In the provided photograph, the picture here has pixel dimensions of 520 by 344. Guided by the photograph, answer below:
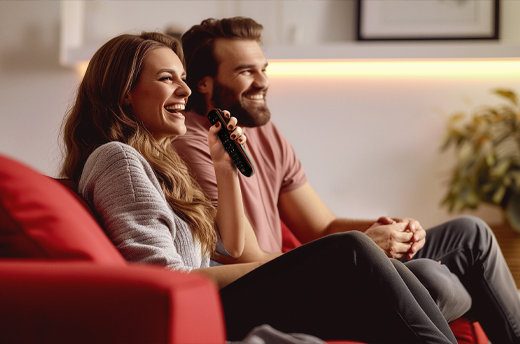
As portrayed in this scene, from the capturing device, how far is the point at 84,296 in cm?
51

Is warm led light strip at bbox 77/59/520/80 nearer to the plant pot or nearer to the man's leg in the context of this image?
the plant pot

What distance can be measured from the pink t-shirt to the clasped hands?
33 centimetres

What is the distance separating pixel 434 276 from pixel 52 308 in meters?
0.89

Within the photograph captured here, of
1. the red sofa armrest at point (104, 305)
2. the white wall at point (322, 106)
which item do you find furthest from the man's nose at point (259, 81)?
the red sofa armrest at point (104, 305)

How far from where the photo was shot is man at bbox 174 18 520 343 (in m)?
1.30

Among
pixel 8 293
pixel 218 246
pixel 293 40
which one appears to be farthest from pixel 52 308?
pixel 293 40

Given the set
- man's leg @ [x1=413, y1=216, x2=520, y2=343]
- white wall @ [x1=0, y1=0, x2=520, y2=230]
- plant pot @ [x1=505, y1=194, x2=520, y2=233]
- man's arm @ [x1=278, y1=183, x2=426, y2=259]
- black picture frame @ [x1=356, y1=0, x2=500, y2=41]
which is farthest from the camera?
white wall @ [x1=0, y1=0, x2=520, y2=230]

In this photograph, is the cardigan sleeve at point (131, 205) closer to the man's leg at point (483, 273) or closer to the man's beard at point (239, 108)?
the man's beard at point (239, 108)

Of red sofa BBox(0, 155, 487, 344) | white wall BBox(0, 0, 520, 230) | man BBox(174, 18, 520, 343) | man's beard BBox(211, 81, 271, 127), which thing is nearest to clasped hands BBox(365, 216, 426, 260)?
man BBox(174, 18, 520, 343)

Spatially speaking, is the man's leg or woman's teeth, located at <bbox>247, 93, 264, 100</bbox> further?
woman's teeth, located at <bbox>247, 93, 264, 100</bbox>

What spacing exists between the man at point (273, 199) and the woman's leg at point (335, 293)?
39 cm

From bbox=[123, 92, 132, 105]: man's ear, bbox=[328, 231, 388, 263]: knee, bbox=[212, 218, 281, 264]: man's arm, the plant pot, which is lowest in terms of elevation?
the plant pot

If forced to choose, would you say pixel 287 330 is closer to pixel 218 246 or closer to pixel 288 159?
pixel 218 246

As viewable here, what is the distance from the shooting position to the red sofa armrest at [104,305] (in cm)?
48
